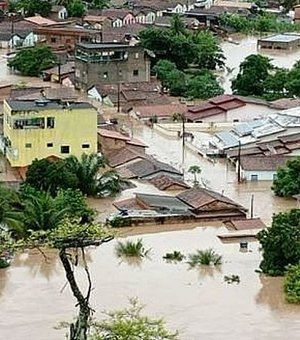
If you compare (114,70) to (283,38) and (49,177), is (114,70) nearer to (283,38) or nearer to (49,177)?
(283,38)

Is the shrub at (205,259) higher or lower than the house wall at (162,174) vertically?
higher

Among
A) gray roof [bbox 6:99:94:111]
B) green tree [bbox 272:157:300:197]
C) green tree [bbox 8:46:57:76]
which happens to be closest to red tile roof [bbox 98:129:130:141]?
gray roof [bbox 6:99:94:111]

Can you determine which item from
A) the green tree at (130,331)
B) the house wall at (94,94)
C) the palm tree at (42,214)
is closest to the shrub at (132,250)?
the palm tree at (42,214)

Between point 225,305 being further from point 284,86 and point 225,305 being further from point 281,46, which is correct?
point 281,46

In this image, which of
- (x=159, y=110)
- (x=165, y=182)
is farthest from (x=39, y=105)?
(x=159, y=110)

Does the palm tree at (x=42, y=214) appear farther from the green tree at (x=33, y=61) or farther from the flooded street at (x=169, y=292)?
the green tree at (x=33, y=61)

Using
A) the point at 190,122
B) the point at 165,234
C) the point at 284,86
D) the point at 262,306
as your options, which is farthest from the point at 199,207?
the point at 284,86
